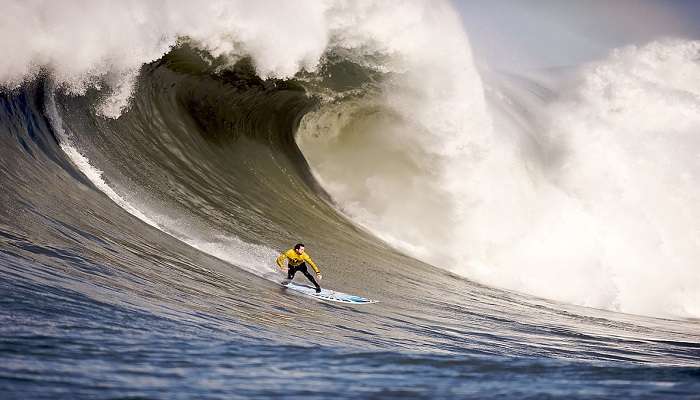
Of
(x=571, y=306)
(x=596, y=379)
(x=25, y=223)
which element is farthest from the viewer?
(x=571, y=306)

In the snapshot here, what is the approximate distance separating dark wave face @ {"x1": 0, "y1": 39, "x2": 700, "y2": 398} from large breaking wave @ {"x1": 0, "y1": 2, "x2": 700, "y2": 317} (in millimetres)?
60

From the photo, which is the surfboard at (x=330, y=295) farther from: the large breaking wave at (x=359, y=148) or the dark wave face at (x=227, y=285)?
the large breaking wave at (x=359, y=148)

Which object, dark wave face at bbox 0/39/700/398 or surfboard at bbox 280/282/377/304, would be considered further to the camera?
surfboard at bbox 280/282/377/304

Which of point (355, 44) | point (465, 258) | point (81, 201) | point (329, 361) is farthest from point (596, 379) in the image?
point (355, 44)

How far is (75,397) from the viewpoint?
11.2ft

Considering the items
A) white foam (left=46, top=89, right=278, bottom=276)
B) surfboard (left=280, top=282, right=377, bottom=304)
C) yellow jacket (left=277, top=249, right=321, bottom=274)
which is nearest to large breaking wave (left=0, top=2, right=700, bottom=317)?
white foam (left=46, top=89, right=278, bottom=276)

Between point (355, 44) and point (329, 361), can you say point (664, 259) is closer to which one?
point (355, 44)

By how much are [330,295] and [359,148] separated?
22.2 ft

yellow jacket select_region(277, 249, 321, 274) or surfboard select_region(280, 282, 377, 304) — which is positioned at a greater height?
yellow jacket select_region(277, 249, 321, 274)

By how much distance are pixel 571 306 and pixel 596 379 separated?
255 inches

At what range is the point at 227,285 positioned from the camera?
7484mm

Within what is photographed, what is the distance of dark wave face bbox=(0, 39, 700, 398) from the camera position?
410 centimetres

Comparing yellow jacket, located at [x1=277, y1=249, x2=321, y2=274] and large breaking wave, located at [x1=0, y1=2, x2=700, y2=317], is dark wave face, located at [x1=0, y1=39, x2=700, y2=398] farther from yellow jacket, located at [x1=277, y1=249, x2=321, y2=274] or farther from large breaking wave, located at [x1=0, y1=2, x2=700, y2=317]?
yellow jacket, located at [x1=277, y1=249, x2=321, y2=274]

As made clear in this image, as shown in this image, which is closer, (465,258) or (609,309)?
(609,309)
